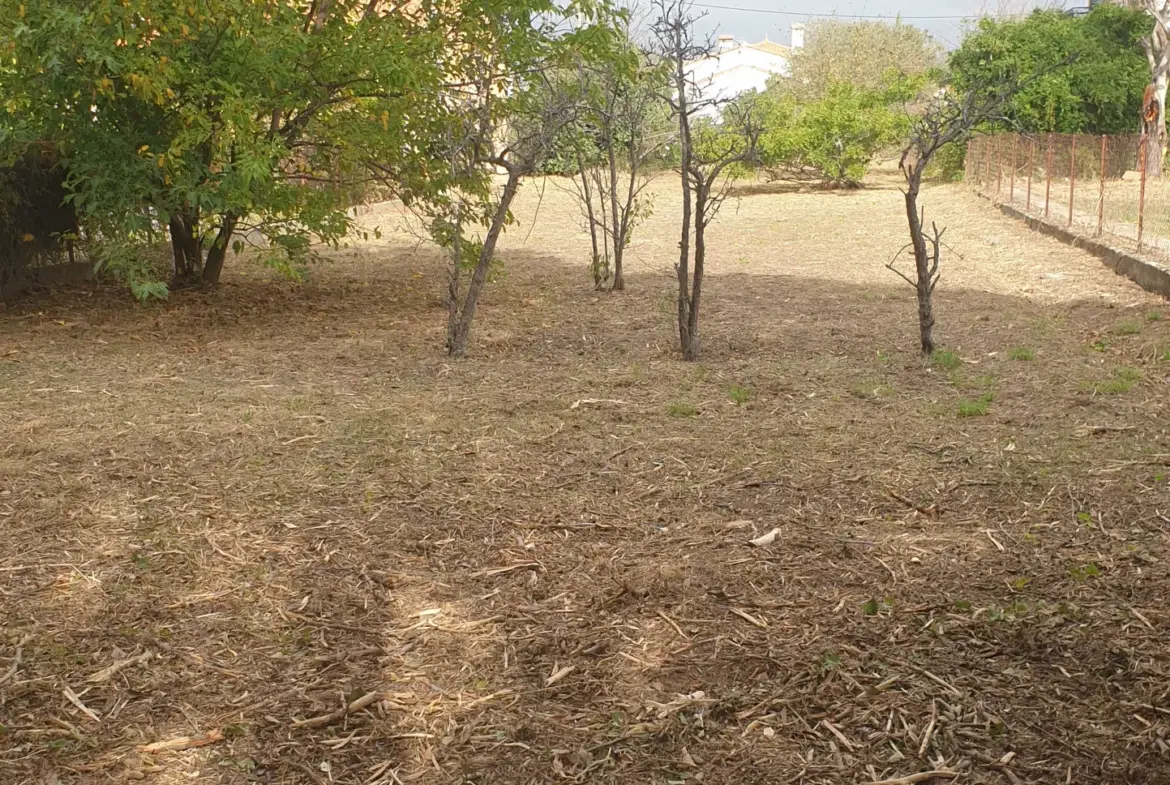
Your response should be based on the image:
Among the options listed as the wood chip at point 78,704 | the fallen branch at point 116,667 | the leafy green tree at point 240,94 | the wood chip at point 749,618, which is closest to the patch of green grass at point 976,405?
the wood chip at point 749,618

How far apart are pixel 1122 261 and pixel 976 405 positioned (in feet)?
21.3

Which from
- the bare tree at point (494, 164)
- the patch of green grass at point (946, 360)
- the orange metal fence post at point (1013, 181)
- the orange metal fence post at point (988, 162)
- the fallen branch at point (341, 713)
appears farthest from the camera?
the orange metal fence post at point (988, 162)

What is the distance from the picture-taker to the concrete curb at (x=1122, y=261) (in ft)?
32.9

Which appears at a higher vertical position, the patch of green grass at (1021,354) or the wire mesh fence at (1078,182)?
the wire mesh fence at (1078,182)

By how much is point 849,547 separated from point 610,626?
1.09 meters

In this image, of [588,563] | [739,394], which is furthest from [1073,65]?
[588,563]

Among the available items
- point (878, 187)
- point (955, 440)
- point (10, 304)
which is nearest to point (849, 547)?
point (955, 440)

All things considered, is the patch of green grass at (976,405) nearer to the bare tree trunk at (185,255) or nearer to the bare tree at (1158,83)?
the bare tree trunk at (185,255)

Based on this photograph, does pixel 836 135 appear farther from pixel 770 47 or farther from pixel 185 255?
pixel 770 47

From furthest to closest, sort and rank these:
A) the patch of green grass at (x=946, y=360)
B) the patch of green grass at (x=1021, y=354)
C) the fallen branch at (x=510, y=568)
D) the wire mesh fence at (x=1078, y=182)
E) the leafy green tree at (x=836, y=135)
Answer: the leafy green tree at (x=836, y=135)
the wire mesh fence at (x=1078, y=182)
the patch of green grass at (x=1021, y=354)
the patch of green grass at (x=946, y=360)
the fallen branch at (x=510, y=568)

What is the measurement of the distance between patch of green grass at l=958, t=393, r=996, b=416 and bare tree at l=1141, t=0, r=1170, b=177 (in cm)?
1891

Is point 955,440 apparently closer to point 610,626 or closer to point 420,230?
point 610,626

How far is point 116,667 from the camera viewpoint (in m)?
3.39

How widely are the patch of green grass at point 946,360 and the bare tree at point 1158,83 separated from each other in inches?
703
